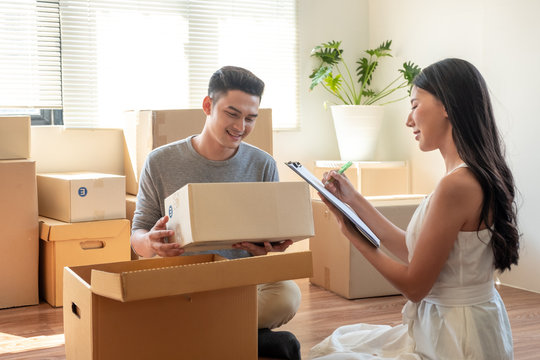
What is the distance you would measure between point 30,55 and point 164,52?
765mm

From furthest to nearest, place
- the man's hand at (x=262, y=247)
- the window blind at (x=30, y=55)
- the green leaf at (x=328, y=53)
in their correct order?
the green leaf at (x=328, y=53) < the window blind at (x=30, y=55) < the man's hand at (x=262, y=247)

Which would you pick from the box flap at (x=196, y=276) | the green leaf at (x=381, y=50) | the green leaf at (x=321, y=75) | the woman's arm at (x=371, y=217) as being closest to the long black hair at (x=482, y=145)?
the woman's arm at (x=371, y=217)

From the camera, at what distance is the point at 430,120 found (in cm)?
159

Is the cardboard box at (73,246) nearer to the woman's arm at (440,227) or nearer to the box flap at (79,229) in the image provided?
the box flap at (79,229)

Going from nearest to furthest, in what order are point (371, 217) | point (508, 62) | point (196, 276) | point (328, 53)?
1. point (196, 276)
2. point (371, 217)
3. point (508, 62)
4. point (328, 53)

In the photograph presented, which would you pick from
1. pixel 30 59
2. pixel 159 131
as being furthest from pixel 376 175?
pixel 30 59

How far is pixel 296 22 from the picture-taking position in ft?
13.8

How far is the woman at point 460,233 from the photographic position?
1485 mm

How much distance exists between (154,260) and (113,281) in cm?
39

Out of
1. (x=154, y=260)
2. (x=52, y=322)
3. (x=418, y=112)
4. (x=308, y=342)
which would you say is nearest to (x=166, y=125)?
(x=52, y=322)

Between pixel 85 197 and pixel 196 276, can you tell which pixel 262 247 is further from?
pixel 85 197

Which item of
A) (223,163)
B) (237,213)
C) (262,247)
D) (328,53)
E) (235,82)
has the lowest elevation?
(262,247)

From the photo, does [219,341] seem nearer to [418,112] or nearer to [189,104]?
[418,112]

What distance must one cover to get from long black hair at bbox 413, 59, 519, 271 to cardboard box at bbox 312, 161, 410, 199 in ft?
7.56
